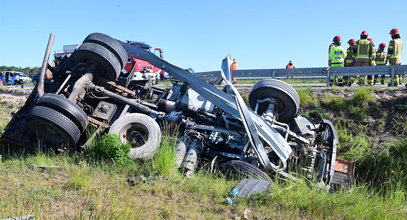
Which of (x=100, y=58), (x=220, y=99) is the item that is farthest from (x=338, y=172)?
(x=100, y=58)

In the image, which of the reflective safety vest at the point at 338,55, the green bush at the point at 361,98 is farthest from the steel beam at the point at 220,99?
the reflective safety vest at the point at 338,55

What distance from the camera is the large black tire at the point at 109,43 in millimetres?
5594

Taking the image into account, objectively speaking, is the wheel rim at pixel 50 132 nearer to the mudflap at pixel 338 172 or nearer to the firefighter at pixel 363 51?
the mudflap at pixel 338 172

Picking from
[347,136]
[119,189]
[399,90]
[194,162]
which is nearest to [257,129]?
[194,162]

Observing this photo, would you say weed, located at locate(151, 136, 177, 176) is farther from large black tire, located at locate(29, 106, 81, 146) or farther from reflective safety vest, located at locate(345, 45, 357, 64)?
reflective safety vest, located at locate(345, 45, 357, 64)

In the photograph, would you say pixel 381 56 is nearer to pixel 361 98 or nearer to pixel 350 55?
pixel 350 55

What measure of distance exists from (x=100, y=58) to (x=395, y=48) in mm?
8060

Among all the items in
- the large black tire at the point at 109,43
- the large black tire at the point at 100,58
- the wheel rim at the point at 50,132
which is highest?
the large black tire at the point at 109,43

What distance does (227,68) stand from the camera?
494 centimetres

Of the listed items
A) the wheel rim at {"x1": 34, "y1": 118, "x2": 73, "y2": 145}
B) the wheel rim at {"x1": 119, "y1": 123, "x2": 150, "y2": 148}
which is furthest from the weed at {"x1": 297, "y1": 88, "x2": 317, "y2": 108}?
the wheel rim at {"x1": 34, "y1": 118, "x2": 73, "y2": 145}

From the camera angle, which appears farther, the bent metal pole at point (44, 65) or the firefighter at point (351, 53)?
the firefighter at point (351, 53)

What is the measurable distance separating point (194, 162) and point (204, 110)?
4.63 ft

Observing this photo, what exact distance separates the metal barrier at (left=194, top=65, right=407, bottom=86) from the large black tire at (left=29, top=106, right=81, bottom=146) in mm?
6098

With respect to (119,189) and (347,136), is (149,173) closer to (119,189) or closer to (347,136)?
(119,189)
